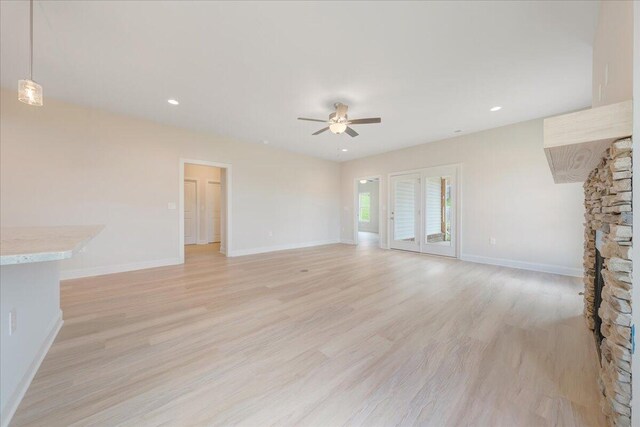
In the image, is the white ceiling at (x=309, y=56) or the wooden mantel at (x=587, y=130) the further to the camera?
the white ceiling at (x=309, y=56)

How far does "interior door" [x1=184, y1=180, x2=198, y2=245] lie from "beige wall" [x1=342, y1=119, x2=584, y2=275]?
22.4ft

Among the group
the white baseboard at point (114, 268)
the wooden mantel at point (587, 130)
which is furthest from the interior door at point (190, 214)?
the wooden mantel at point (587, 130)

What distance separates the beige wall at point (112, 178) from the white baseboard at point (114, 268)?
0.05ft

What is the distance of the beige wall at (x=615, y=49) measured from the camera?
42.5 inches

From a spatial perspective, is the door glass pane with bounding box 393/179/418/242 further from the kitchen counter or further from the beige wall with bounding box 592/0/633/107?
the kitchen counter

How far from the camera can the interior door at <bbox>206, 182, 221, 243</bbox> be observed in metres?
7.49

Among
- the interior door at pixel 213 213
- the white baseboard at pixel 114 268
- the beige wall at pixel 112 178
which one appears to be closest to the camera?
the beige wall at pixel 112 178

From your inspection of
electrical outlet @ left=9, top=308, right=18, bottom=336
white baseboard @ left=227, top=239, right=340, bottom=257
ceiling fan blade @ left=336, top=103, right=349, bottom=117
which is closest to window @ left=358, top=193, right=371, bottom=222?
white baseboard @ left=227, top=239, right=340, bottom=257

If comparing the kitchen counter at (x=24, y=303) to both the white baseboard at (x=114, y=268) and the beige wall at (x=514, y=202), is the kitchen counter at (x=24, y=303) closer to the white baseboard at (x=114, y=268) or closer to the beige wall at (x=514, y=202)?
the white baseboard at (x=114, y=268)

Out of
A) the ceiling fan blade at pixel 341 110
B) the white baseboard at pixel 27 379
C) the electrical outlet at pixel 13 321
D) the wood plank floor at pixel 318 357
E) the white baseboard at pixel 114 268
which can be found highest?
the ceiling fan blade at pixel 341 110

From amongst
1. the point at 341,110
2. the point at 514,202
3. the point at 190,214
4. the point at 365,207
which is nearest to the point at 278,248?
the point at 190,214

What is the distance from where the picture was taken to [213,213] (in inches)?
299

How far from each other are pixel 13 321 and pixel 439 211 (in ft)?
20.8

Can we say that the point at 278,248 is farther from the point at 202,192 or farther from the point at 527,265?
the point at 527,265
